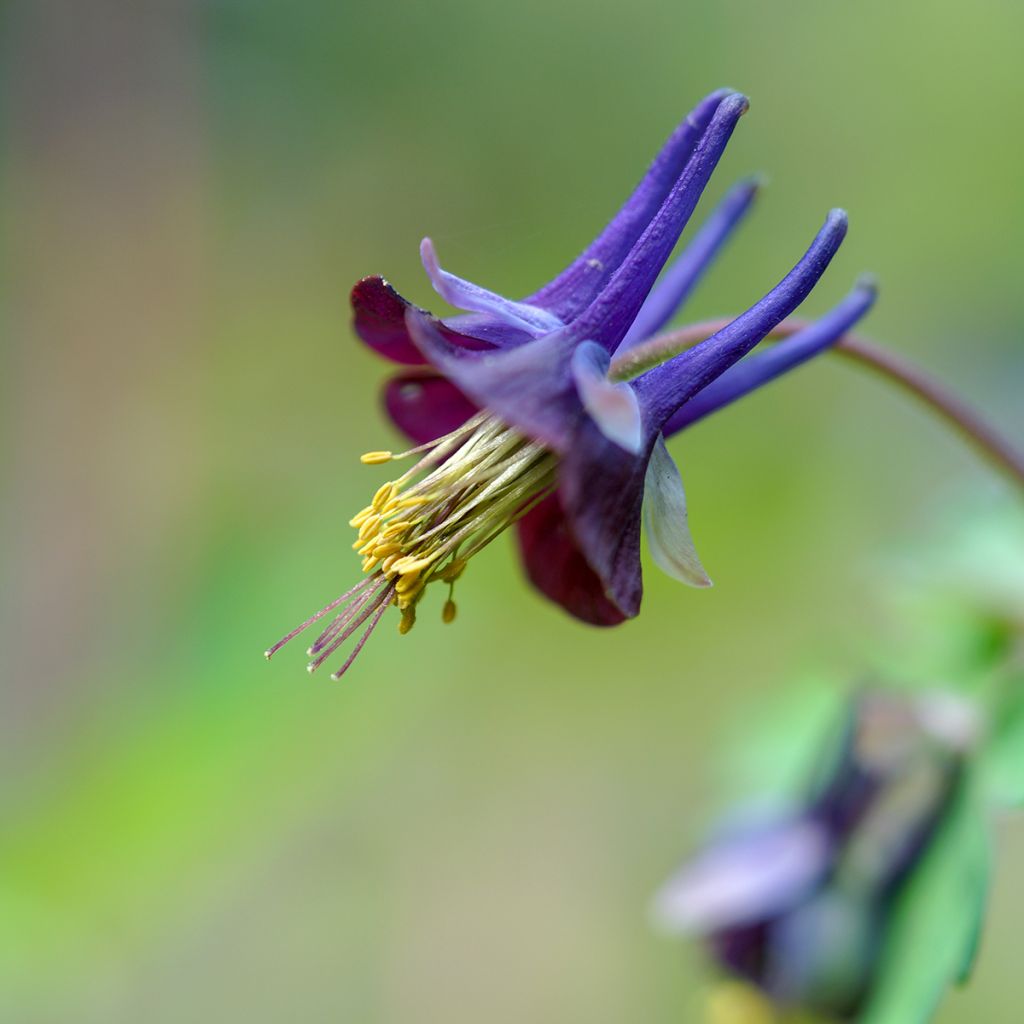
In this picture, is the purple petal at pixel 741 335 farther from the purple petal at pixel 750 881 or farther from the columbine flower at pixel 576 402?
the purple petal at pixel 750 881

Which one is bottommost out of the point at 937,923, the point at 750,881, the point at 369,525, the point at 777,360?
the point at 937,923

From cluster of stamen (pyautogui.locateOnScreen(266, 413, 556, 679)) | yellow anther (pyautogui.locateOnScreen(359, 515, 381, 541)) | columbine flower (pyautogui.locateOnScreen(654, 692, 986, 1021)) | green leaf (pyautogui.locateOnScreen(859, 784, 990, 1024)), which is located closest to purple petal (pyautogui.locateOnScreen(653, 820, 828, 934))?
columbine flower (pyautogui.locateOnScreen(654, 692, 986, 1021))

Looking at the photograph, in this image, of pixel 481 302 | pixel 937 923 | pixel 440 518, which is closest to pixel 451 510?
pixel 440 518

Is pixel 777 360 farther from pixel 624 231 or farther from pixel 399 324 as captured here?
pixel 399 324

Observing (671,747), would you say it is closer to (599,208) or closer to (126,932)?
(599,208)

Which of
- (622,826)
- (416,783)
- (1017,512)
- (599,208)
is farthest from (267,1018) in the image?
(599,208)
